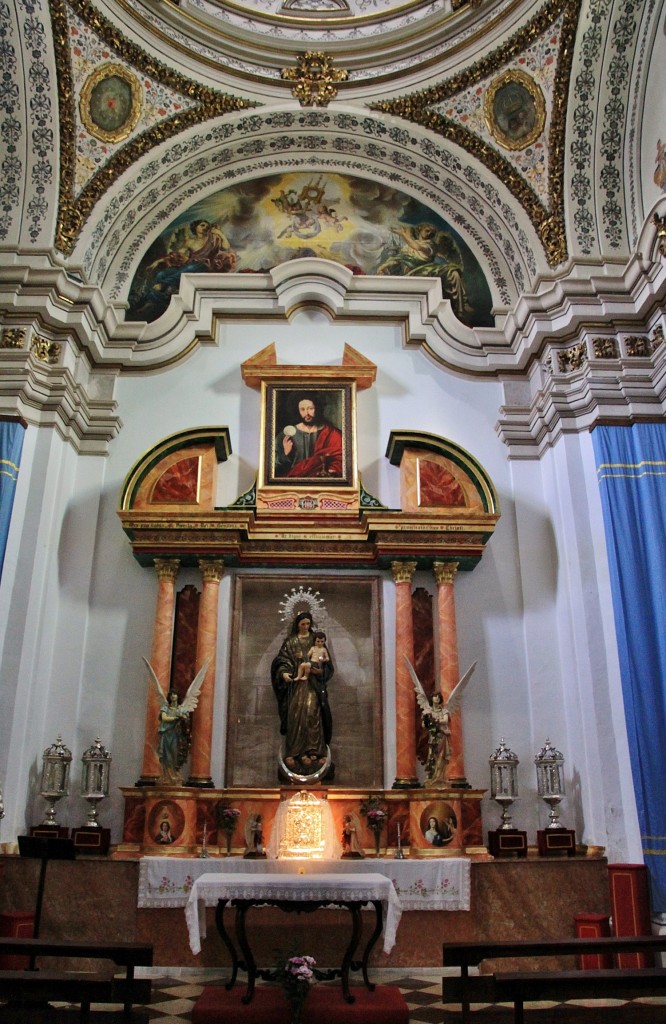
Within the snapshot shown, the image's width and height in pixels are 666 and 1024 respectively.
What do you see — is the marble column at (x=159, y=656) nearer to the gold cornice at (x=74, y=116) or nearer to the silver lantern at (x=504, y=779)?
the silver lantern at (x=504, y=779)

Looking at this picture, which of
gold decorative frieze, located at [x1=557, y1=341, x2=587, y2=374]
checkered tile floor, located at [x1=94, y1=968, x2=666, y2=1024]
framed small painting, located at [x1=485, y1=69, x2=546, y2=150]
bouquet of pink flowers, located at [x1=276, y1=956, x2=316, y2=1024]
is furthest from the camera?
framed small painting, located at [x1=485, y1=69, x2=546, y2=150]

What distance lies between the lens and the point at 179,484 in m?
9.63

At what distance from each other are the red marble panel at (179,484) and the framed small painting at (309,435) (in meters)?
0.76

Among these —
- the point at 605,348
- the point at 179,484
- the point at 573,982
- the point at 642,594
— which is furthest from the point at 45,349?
the point at 573,982

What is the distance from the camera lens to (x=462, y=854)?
8.16 metres

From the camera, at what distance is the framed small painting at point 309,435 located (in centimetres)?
991

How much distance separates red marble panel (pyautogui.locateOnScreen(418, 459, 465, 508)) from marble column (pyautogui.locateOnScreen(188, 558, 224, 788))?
2.27m

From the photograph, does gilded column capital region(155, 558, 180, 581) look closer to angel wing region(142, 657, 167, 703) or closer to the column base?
angel wing region(142, 657, 167, 703)

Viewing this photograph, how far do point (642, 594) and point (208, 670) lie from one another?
4.19 meters

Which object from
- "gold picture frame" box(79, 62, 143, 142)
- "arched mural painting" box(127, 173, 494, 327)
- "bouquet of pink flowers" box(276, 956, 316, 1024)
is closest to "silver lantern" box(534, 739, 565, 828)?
"bouquet of pink flowers" box(276, 956, 316, 1024)

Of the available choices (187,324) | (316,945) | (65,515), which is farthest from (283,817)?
(187,324)

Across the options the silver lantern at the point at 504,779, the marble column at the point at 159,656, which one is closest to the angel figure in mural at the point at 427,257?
the marble column at the point at 159,656

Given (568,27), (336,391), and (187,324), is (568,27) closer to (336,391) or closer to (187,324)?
(336,391)

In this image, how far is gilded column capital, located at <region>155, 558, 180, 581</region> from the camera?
30.3 feet
